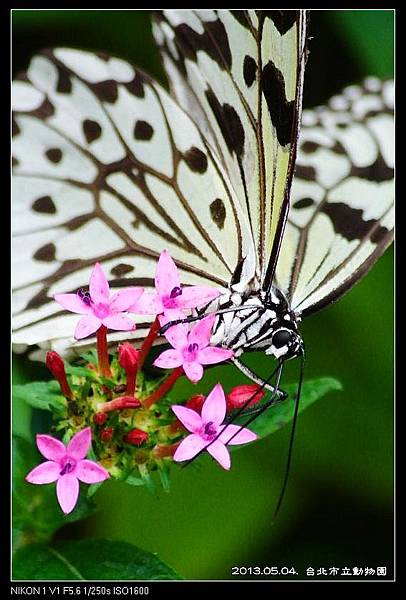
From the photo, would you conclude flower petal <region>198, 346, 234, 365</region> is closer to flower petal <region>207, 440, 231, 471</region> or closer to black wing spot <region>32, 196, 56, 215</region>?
flower petal <region>207, 440, 231, 471</region>

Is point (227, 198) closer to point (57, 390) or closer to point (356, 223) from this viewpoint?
point (356, 223)

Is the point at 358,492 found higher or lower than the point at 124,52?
lower

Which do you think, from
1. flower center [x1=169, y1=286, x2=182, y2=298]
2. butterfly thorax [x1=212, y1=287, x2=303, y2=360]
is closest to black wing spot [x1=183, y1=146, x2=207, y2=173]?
butterfly thorax [x1=212, y1=287, x2=303, y2=360]

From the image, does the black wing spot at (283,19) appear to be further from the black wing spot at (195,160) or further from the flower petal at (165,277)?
the flower petal at (165,277)

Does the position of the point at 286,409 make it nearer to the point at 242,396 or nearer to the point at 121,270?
the point at 242,396

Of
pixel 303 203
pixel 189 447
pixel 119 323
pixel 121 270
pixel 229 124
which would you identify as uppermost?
pixel 229 124

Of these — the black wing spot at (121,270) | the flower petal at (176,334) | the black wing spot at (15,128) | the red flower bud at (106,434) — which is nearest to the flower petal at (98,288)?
the flower petal at (176,334)

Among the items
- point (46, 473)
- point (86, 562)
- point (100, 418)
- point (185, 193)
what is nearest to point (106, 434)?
point (100, 418)
